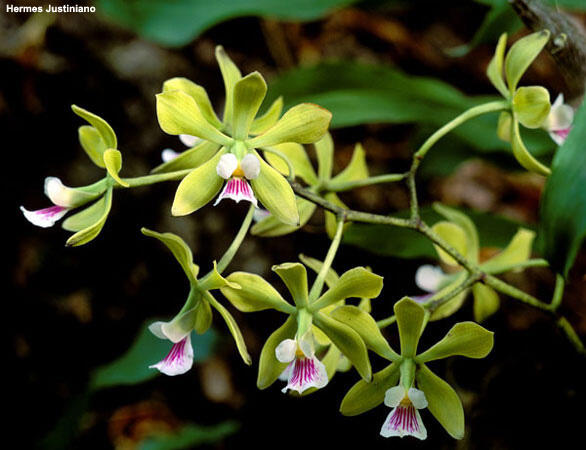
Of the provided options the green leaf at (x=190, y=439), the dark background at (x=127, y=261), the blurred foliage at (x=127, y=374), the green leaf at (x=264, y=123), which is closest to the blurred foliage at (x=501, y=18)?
the green leaf at (x=264, y=123)

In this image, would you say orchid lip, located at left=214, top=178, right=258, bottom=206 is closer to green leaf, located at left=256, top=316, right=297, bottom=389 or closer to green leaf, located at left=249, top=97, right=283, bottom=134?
green leaf, located at left=249, top=97, right=283, bottom=134

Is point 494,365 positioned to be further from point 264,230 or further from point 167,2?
point 167,2

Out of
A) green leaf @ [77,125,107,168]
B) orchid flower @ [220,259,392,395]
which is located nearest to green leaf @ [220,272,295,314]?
orchid flower @ [220,259,392,395]

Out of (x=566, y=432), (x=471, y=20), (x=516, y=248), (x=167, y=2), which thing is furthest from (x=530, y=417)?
(x=471, y=20)

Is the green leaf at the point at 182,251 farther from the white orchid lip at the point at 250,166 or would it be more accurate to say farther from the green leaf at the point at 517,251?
the green leaf at the point at 517,251

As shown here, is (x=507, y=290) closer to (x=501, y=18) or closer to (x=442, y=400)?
(x=442, y=400)

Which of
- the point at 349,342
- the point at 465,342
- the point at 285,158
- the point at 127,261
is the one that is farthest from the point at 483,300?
the point at 127,261

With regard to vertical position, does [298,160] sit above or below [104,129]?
below
